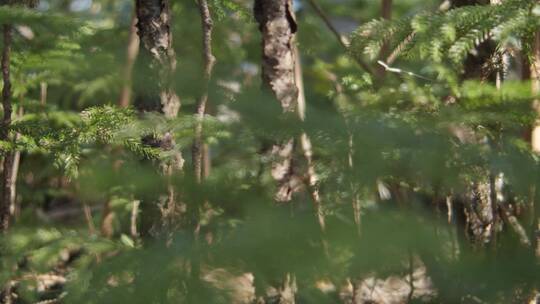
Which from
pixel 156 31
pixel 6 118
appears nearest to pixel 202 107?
pixel 156 31

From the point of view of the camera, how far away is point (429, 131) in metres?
1.31

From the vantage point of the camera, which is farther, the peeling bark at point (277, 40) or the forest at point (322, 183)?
the peeling bark at point (277, 40)

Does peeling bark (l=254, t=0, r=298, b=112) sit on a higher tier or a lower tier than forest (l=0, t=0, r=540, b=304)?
higher

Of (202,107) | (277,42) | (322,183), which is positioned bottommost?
(322,183)

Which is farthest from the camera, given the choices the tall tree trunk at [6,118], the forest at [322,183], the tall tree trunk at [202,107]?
the tall tree trunk at [6,118]

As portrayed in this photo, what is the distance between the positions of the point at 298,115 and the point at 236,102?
6.3 inches

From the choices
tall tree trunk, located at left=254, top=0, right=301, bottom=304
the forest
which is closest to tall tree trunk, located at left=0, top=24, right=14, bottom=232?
the forest

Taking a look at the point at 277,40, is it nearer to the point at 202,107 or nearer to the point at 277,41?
the point at 277,41

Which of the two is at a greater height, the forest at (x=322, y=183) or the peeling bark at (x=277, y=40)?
the peeling bark at (x=277, y=40)

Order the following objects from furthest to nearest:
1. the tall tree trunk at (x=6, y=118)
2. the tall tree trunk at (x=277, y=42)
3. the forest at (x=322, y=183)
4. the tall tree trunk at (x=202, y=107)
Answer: the tall tree trunk at (x=277, y=42) → the tall tree trunk at (x=6, y=118) → the tall tree trunk at (x=202, y=107) → the forest at (x=322, y=183)

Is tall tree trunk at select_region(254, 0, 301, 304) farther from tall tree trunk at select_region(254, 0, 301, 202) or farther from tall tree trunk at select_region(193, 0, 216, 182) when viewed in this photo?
tall tree trunk at select_region(193, 0, 216, 182)

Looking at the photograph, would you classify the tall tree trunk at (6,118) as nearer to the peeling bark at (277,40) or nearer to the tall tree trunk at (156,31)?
the tall tree trunk at (156,31)

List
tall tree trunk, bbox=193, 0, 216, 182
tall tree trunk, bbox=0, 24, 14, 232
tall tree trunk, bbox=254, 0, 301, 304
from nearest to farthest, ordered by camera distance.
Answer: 1. tall tree trunk, bbox=193, 0, 216, 182
2. tall tree trunk, bbox=0, 24, 14, 232
3. tall tree trunk, bbox=254, 0, 301, 304

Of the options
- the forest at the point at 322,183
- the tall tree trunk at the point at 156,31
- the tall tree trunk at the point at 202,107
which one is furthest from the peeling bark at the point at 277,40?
the forest at the point at 322,183
